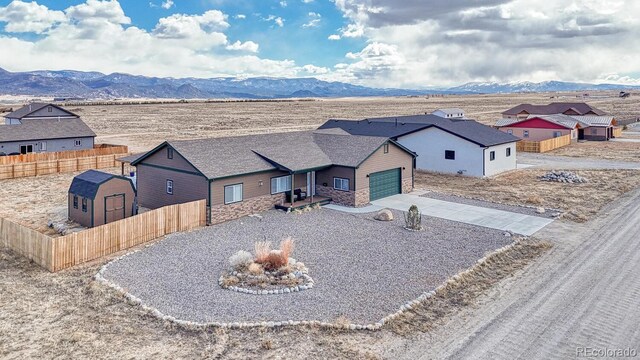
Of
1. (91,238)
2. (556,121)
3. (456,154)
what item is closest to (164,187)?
(91,238)

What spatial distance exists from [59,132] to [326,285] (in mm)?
44195

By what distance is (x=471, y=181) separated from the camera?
41031mm

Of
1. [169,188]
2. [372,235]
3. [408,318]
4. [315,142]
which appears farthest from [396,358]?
[315,142]

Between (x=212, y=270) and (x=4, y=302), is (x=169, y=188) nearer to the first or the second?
Result: (x=212, y=270)

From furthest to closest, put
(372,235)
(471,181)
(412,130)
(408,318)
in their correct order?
(412,130), (471,181), (372,235), (408,318)

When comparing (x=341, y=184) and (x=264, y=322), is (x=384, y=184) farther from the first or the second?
(x=264, y=322)

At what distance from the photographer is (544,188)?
1473 inches

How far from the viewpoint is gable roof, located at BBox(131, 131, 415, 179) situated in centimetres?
2823

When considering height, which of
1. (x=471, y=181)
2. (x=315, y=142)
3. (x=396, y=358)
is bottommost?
(x=396, y=358)

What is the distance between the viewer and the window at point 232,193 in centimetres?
2759

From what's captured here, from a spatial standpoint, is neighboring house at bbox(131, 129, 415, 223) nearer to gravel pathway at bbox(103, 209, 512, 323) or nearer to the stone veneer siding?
the stone veneer siding

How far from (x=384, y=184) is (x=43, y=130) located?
123 ft

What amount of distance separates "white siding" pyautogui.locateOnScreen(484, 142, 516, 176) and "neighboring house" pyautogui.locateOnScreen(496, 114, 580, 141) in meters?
21.4

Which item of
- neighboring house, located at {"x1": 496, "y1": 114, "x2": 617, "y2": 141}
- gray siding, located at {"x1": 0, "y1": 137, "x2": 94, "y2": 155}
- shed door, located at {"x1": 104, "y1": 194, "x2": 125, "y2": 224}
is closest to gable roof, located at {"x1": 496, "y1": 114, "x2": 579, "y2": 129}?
neighboring house, located at {"x1": 496, "y1": 114, "x2": 617, "y2": 141}
